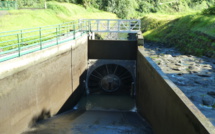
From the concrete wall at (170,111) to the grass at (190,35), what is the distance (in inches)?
320

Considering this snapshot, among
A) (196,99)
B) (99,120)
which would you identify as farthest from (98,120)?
(196,99)

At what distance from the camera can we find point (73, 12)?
38.6 meters

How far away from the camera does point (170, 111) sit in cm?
755

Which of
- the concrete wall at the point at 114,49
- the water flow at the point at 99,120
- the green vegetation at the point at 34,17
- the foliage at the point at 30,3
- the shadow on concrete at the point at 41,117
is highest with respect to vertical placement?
the foliage at the point at 30,3

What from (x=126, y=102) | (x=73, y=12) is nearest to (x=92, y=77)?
(x=126, y=102)

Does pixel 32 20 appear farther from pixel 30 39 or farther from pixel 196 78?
pixel 196 78

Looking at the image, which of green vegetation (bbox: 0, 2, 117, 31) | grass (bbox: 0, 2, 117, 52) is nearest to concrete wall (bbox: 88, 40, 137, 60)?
grass (bbox: 0, 2, 117, 52)

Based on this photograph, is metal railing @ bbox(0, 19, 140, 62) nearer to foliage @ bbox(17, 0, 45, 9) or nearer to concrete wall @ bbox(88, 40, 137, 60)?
concrete wall @ bbox(88, 40, 137, 60)

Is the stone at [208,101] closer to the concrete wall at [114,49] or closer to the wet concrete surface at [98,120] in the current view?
the wet concrete surface at [98,120]

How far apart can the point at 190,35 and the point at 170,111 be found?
15471 mm

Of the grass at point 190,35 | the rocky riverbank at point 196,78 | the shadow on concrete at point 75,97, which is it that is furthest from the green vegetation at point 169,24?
the shadow on concrete at point 75,97

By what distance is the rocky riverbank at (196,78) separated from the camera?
344 inches

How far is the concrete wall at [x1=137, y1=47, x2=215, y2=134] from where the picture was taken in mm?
5605

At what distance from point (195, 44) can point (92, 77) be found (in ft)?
26.0
